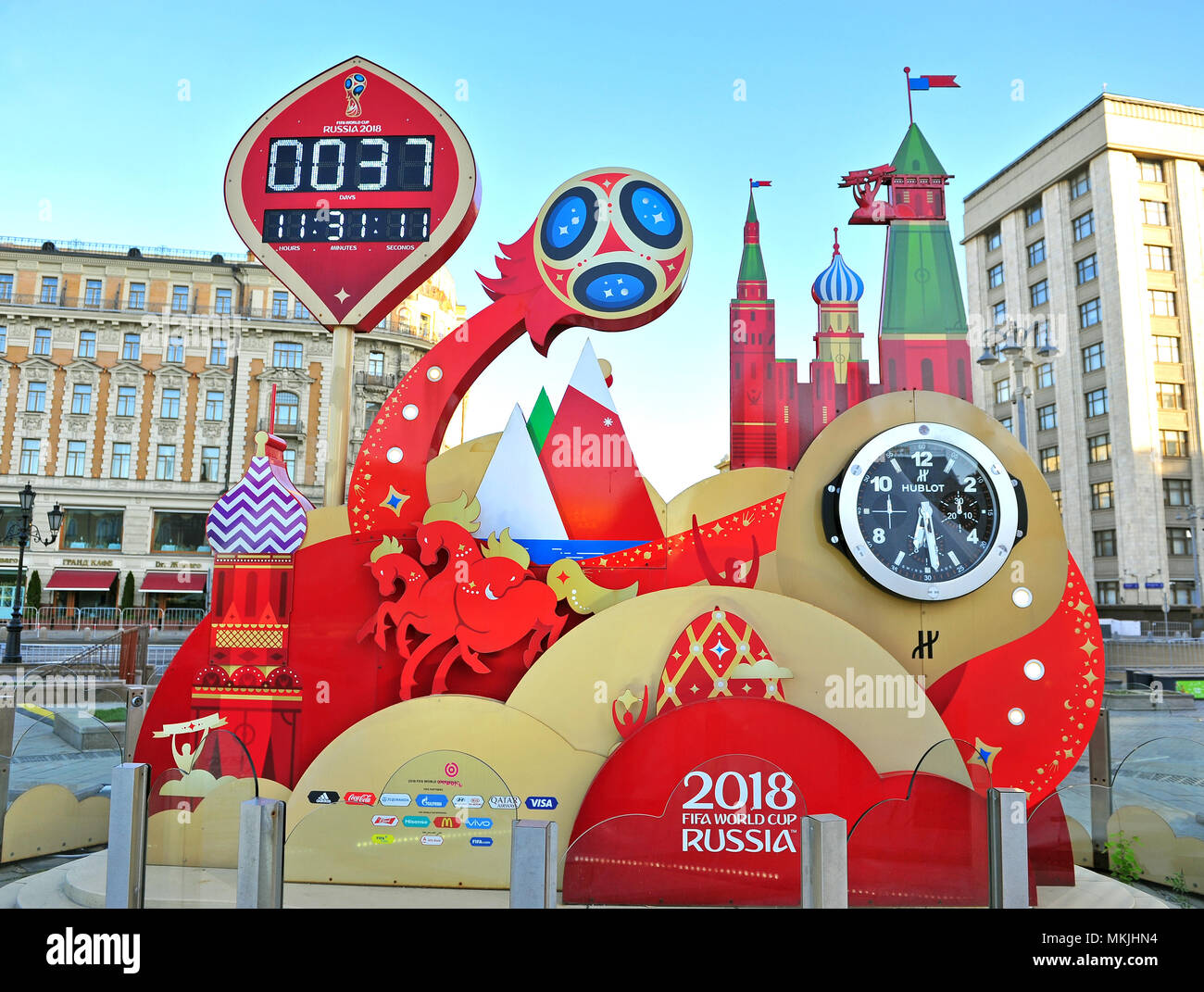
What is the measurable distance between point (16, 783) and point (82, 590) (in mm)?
28689

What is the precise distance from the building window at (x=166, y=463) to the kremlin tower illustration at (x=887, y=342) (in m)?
32.8

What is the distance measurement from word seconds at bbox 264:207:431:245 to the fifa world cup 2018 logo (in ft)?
3.40

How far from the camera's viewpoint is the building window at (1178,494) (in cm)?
3869

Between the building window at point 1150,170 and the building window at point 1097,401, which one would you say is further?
the building window at point 1150,170

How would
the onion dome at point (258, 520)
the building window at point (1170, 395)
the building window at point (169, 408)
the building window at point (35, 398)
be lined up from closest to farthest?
the onion dome at point (258, 520) → the building window at point (169, 408) → the building window at point (35, 398) → the building window at point (1170, 395)

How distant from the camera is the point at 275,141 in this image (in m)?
8.00

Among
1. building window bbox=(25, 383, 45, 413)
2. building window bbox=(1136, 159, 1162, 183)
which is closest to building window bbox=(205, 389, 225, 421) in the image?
building window bbox=(25, 383, 45, 413)

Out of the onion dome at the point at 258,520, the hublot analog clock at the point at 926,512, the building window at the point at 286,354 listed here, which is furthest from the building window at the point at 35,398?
the hublot analog clock at the point at 926,512

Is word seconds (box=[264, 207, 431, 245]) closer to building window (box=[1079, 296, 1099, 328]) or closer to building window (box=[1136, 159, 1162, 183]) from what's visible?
building window (box=[1079, 296, 1099, 328])

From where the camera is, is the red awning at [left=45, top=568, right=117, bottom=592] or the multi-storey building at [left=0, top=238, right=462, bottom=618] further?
the multi-storey building at [left=0, top=238, right=462, bottom=618]

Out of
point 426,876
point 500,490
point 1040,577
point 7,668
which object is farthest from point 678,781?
point 7,668

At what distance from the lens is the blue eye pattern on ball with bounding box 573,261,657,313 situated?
7.45 meters
